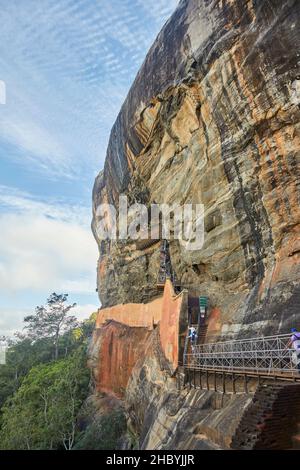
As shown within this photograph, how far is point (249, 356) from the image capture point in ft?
30.2

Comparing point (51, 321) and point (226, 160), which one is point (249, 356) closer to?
point (226, 160)

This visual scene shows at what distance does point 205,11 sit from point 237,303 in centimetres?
1080

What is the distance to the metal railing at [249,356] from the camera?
7465 millimetres

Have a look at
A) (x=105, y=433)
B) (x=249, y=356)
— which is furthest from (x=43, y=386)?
(x=249, y=356)

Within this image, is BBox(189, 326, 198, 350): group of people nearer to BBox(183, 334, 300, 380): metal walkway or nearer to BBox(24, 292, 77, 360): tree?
BBox(183, 334, 300, 380): metal walkway

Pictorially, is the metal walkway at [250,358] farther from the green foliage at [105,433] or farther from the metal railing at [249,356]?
the green foliage at [105,433]

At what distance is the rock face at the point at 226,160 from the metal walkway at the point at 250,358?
491 mm

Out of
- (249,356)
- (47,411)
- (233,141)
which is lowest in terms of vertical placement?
(47,411)

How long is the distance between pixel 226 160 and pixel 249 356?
6.90 metres

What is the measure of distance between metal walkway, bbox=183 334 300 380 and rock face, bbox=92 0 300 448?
491mm

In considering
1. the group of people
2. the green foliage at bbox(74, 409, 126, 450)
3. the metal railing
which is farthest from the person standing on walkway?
the green foliage at bbox(74, 409, 126, 450)

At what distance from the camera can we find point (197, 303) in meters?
13.4

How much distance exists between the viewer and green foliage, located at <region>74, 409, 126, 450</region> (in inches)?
607

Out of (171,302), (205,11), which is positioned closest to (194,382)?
(171,302)
